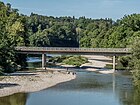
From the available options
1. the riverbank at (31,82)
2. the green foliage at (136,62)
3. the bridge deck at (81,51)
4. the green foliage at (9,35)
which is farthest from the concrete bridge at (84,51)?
the green foliage at (136,62)

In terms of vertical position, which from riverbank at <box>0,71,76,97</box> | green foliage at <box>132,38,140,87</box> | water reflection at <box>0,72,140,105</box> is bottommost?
water reflection at <box>0,72,140,105</box>

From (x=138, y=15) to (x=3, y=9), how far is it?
45.9 metres

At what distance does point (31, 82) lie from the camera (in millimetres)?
78438

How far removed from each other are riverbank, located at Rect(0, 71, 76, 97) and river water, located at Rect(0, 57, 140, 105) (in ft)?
6.39

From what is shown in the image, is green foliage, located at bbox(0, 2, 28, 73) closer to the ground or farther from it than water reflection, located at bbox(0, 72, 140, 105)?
farther from it

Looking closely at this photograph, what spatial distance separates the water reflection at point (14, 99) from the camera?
193ft

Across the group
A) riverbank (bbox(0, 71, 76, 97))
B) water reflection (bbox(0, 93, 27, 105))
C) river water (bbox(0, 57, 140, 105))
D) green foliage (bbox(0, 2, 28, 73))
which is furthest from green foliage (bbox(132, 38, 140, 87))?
green foliage (bbox(0, 2, 28, 73))

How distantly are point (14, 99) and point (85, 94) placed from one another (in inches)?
534

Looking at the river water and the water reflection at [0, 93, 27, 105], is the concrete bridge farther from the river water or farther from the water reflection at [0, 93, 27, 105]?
the water reflection at [0, 93, 27, 105]

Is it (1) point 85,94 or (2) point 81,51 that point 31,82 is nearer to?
(1) point 85,94

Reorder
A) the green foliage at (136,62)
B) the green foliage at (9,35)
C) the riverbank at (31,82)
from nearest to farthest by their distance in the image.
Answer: the riverbank at (31,82)
the green foliage at (136,62)
the green foliage at (9,35)

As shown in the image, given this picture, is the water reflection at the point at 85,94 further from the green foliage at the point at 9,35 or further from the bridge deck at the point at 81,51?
the bridge deck at the point at 81,51

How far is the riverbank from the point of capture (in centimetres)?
6943

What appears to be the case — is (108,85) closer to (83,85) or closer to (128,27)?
(83,85)
